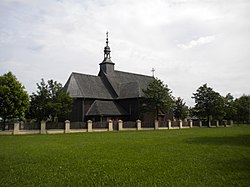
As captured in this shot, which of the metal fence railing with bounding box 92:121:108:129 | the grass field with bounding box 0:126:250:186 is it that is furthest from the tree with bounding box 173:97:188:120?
the grass field with bounding box 0:126:250:186

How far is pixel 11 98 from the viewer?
1305 inches

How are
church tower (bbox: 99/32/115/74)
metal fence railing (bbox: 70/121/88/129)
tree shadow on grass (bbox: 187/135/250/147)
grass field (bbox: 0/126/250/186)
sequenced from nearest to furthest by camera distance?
grass field (bbox: 0/126/250/186) < tree shadow on grass (bbox: 187/135/250/147) < metal fence railing (bbox: 70/121/88/129) < church tower (bbox: 99/32/115/74)

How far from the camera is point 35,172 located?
8.26 meters

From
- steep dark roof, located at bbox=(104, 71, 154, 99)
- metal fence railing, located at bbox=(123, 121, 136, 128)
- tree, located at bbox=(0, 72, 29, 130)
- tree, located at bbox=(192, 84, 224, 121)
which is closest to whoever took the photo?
tree, located at bbox=(0, 72, 29, 130)

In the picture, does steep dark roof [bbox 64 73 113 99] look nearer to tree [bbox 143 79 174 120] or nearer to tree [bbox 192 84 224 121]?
tree [bbox 143 79 174 120]

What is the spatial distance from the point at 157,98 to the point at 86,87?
40.4 ft

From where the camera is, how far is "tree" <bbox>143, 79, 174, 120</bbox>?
1785 inches

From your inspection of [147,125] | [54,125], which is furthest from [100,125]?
[147,125]

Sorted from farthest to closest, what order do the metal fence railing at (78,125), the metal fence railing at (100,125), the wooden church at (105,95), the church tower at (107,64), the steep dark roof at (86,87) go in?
the church tower at (107,64)
the steep dark roof at (86,87)
the wooden church at (105,95)
the metal fence railing at (100,125)
the metal fence railing at (78,125)

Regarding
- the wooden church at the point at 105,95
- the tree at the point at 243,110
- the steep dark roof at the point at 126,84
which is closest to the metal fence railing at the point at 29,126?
the wooden church at the point at 105,95

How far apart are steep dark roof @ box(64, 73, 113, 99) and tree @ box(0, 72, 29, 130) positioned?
10.9 metres

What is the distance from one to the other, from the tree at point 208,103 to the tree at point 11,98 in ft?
126

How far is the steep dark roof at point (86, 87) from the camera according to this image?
45.2 metres

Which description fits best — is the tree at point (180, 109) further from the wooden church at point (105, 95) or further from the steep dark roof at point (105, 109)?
the steep dark roof at point (105, 109)
